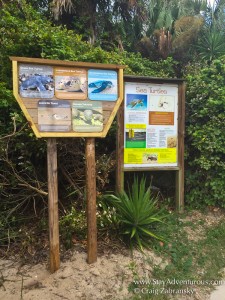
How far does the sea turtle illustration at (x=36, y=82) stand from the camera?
9.50ft

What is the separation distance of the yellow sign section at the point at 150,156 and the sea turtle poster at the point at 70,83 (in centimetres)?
152

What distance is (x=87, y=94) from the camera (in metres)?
3.13

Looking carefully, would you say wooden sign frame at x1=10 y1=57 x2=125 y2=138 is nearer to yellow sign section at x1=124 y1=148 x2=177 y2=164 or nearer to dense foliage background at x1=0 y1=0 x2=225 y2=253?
dense foliage background at x1=0 y1=0 x2=225 y2=253

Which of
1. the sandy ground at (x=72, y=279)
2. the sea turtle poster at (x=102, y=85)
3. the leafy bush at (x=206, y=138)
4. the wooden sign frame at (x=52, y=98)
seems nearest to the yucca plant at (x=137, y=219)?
the sandy ground at (x=72, y=279)

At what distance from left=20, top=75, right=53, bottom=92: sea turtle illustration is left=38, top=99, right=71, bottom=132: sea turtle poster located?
6.0 inches

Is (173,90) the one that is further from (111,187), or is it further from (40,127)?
(40,127)

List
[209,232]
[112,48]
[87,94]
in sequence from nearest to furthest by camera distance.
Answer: [87,94]
[209,232]
[112,48]

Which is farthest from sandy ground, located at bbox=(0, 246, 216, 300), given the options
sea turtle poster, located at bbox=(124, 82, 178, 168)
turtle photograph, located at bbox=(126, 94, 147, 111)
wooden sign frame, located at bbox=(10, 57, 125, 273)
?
turtle photograph, located at bbox=(126, 94, 147, 111)

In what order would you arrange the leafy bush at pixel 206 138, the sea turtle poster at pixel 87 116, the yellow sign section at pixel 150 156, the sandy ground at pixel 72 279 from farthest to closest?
the leafy bush at pixel 206 138
the yellow sign section at pixel 150 156
the sea turtle poster at pixel 87 116
the sandy ground at pixel 72 279

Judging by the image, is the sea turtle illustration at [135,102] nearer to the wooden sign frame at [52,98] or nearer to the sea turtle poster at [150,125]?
the sea turtle poster at [150,125]

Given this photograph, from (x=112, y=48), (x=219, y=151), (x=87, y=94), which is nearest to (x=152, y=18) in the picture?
(x=112, y=48)

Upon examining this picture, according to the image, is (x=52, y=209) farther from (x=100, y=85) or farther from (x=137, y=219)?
(x=100, y=85)

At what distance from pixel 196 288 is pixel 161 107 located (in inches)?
104

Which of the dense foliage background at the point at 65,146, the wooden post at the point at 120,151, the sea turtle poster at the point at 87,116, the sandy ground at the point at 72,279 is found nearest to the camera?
the sandy ground at the point at 72,279
